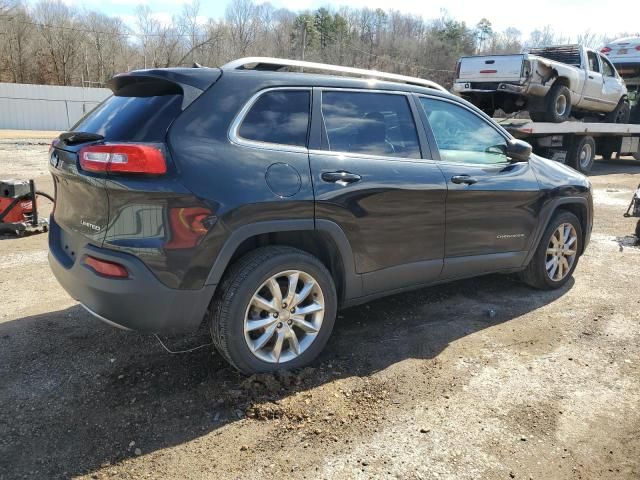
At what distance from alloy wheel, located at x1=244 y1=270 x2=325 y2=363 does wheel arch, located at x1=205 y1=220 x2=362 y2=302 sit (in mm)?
242

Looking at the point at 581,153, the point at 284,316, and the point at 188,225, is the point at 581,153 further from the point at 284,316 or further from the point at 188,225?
the point at 188,225

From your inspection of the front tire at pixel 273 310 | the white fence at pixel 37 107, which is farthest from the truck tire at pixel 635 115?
the white fence at pixel 37 107

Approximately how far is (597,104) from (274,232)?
1380cm

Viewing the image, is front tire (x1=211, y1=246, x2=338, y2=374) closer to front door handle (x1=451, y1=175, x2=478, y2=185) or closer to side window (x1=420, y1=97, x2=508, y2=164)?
front door handle (x1=451, y1=175, x2=478, y2=185)

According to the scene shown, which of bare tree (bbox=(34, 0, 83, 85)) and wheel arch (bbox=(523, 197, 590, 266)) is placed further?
bare tree (bbox=(34, 0, 83, 85))

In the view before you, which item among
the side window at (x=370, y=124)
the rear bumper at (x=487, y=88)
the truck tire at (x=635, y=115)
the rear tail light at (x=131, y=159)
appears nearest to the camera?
the rear tail light at (x=131, y=159)

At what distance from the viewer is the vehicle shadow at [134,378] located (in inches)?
107

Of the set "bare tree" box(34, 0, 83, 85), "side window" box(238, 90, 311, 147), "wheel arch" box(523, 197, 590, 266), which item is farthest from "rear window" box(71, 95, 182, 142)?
"bare tree" box(34, 0, 83, 85)

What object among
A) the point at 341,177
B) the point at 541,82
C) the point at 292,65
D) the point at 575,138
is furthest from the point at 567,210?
the point at 575,138

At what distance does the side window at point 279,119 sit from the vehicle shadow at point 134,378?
1453 millimetres

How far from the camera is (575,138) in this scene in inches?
541

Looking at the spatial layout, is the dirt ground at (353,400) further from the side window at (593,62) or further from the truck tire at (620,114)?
the truck tire at (620,114)

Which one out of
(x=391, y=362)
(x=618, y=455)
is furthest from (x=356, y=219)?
(x=618, y=455)

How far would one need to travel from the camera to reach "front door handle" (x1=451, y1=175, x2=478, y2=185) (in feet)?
13.2
